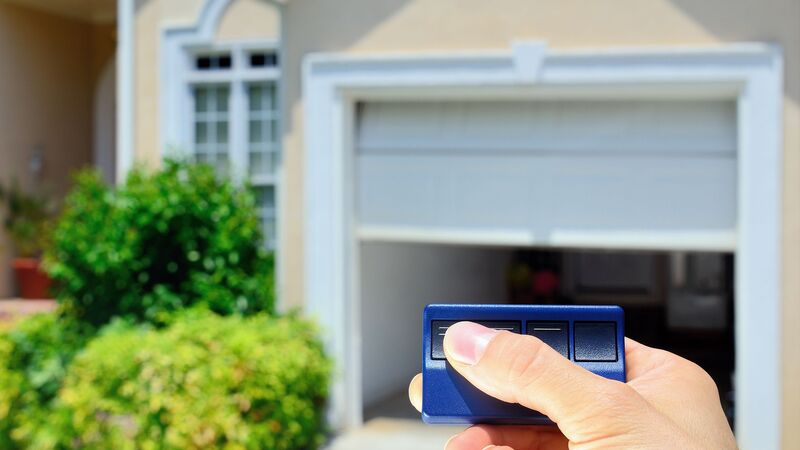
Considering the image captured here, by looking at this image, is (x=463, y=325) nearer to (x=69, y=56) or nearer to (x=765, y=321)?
(x=765, y=321)

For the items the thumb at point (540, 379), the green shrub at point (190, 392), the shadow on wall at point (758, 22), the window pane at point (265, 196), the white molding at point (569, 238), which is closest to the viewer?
the thumb at point (540, 379)

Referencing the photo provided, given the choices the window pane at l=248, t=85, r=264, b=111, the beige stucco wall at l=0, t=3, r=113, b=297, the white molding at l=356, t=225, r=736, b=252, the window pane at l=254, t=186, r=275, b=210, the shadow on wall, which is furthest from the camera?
the beige stucco wall at l=0, t=3, r=113, b=297

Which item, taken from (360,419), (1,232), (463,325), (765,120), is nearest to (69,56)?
(1,232)

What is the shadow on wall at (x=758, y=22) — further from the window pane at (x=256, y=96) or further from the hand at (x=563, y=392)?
the hand at (x=563, y=392)

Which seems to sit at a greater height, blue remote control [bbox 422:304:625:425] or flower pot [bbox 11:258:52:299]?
blue remote control [bbox 422:304:625:425]

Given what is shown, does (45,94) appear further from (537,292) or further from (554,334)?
(554,334)

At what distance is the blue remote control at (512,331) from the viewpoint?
1.23m

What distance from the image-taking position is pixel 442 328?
1.25 m

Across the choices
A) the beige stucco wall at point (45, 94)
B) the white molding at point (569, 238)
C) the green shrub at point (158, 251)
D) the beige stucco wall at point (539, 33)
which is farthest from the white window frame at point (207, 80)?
the beige stucco wall at point (45, 94)

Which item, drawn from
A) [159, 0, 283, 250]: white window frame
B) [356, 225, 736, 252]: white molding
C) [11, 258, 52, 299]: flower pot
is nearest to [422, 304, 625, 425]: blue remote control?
[356, 225, 736, 252]: white molding

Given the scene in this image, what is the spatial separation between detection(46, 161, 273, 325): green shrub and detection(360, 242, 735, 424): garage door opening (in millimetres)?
1017

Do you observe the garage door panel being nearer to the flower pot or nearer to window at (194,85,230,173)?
window at (194,85,230,173)

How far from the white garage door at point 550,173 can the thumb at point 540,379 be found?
5.79 metres

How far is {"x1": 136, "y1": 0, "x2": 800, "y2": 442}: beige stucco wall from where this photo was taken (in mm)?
6262
